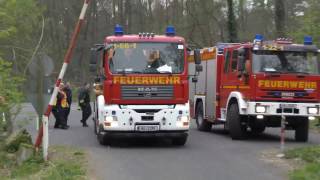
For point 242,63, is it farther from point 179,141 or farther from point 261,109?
point 179,141

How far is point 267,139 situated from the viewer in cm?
2038

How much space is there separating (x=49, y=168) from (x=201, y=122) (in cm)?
1137

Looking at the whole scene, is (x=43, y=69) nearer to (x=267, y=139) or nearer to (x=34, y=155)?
(x=34, y=155)

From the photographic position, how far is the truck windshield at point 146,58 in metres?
16.7

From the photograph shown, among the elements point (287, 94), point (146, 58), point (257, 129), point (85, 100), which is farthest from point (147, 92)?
point (85, 100)

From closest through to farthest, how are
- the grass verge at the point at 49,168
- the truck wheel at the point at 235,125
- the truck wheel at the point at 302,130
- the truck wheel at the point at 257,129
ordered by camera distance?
the grass verge at the point at 49,168 → the truck wheel at the point at 302,130 → the truck wheel at the point at 235,125 → the truck wheel at the point at 257,129

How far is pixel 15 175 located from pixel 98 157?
282 centimetres

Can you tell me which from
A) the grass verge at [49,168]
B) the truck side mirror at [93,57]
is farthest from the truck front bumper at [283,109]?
the grass verge at [49,168]

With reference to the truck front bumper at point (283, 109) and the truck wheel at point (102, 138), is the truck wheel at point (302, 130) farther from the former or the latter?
the truck wheel at point (102, 138)

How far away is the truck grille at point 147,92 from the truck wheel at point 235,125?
320 centimetres

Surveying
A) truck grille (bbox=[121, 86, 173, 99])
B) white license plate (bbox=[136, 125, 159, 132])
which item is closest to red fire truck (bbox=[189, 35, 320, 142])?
truck grille (bbox=[121, 86, 173, 99])

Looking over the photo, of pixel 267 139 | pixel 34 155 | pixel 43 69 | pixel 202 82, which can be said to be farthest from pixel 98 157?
pixel 202 82

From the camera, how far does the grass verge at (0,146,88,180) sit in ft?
39.8

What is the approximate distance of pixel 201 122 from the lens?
77.3ft
